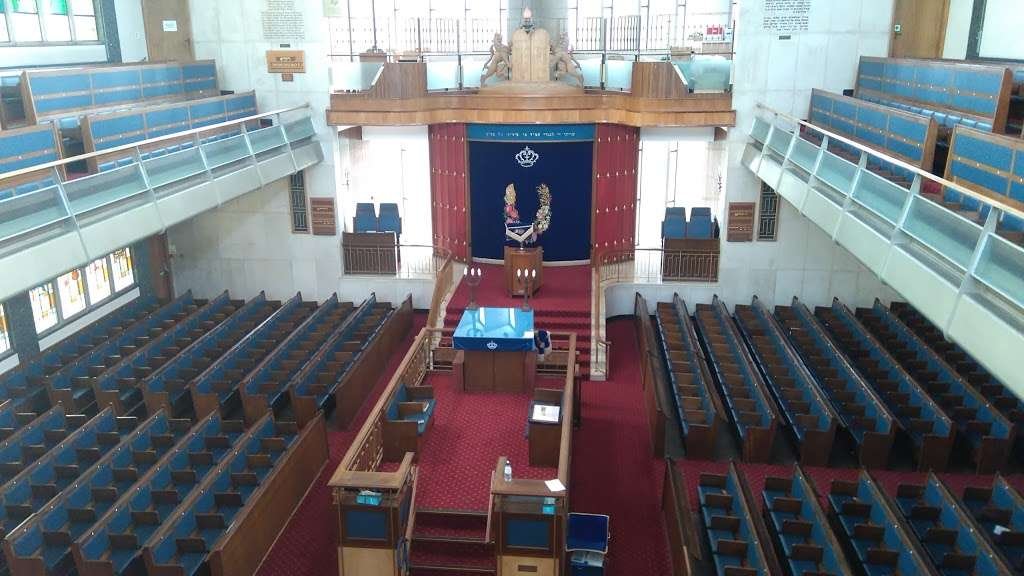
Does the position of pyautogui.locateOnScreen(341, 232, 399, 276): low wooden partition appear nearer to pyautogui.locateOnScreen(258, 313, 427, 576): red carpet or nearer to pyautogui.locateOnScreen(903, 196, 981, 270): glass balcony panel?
pyautogui.locateOnScreen(258, 313, 427, 576): red carpet

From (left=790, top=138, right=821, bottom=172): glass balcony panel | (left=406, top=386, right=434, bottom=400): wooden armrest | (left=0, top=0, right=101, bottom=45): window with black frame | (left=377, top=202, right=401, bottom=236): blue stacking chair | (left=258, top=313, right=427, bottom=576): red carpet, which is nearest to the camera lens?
(left=258, top=313, right=427, bottom=576): red carpet

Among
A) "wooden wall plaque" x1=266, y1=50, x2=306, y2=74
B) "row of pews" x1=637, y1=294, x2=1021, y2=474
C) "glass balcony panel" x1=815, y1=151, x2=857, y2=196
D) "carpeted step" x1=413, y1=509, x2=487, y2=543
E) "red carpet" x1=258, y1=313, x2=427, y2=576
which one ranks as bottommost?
"red carpet" x1=258, y1=313, x2=427, y2=576

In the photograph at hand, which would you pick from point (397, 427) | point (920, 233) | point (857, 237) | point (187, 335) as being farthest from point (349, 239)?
point (920, 233)

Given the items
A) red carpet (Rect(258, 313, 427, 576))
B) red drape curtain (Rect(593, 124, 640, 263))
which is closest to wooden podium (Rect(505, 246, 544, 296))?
red drape curtain (Rect(593, 124, 640, 263))

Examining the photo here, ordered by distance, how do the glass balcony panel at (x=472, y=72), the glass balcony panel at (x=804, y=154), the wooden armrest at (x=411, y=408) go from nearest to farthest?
the wooden armrest at (x=411, y=408) → the glass balcony panel at (x=804, y=154) → the glass balcony panel at (x=472, y=72)

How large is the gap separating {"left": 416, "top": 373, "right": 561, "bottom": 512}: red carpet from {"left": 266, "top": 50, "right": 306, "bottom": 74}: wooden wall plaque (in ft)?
24.9

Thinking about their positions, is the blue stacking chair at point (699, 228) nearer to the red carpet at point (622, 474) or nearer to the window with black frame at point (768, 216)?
the window with black frame at point (768, 216)

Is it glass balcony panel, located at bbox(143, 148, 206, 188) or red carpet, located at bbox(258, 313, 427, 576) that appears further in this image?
glass balcony panel, located at bbox(143, 148, 206, 188)

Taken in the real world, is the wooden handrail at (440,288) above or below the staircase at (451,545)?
above

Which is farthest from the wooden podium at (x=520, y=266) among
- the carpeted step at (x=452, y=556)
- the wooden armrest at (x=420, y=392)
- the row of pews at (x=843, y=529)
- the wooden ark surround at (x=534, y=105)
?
the carpeted step at (x=452, y=556)

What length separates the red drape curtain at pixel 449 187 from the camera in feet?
51.6

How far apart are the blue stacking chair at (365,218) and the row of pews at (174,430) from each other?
218 centimetres

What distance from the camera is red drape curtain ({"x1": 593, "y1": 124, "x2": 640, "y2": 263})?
15414 millimetres

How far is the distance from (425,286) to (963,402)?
950cm
